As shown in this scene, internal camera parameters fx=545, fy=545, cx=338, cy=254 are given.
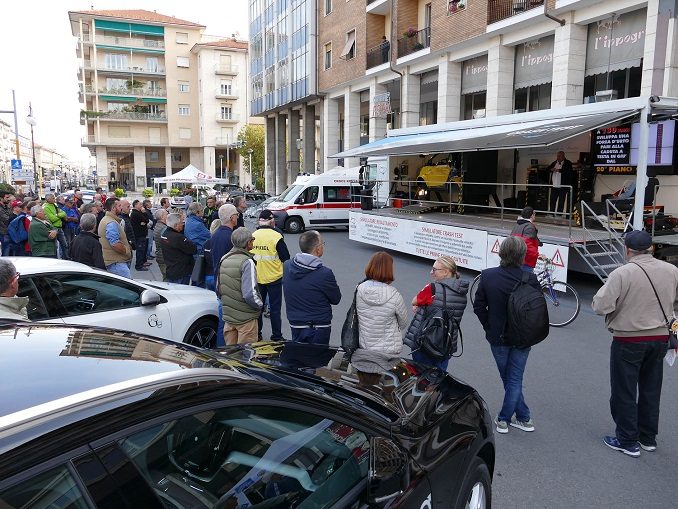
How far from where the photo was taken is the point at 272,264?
7.20 meters

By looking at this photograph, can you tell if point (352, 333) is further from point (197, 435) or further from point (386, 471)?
point (197, 435)

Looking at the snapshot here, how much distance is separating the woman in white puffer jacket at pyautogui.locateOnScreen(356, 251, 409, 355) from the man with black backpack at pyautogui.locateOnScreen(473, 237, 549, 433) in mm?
732

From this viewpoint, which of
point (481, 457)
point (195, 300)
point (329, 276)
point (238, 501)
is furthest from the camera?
point (195, 300)

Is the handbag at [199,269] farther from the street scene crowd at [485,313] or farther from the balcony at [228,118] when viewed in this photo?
the balcony at [228,118]

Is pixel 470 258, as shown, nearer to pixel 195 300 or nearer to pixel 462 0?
pixel 195 300

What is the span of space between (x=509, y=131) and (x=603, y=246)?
12.4 ft

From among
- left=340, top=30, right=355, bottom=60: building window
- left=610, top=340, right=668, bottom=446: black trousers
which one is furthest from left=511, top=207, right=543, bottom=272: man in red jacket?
left=340, top=30, right=355, bottom=60: building window

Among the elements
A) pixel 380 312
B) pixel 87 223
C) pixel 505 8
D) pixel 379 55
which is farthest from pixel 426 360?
pixel 379 55

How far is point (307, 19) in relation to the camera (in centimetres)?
3534

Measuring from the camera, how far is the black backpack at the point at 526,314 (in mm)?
4355

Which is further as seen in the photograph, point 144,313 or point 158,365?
point 144,313

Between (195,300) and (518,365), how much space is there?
3611 millimetres

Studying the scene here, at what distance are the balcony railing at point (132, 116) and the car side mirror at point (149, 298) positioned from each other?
2762 inches

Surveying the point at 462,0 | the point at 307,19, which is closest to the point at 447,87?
the point at 462,0
